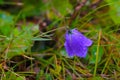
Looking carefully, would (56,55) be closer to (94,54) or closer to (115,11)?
(94,54)

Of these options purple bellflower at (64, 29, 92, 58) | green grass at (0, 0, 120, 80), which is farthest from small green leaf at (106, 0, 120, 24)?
purple bellflower at (64, 29, 92, 58)

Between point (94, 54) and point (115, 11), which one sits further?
point (115, 11)

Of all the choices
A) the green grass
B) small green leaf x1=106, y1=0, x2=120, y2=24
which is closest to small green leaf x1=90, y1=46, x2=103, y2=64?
the green grass

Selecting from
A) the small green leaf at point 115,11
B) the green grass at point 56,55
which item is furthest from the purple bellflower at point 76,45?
the small green leaf at point 115,11

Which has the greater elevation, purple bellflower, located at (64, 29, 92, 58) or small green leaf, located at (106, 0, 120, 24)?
small green leaf, located at (106, 0, 120, 24)

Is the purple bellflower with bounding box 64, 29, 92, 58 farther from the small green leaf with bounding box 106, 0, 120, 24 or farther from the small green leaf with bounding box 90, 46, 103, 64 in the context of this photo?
the small green leaf with bounding box 106, 0, 120, 24

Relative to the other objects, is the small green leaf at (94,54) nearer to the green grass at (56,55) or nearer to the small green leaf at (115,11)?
the green grass at (56,55)

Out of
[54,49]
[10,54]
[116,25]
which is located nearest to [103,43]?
[116,25]

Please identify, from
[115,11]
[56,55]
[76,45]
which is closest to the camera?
[76,45]

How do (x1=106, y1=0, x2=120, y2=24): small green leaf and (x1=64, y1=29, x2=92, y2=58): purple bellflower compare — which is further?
(x1=106, y1=0, x2=120, y2=24): small green leaf

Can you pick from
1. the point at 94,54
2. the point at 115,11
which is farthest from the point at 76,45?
the point at 115,11

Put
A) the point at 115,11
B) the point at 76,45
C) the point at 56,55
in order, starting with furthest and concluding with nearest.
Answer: the point at 115,11 < the point at 56,55 < the point at 76,45

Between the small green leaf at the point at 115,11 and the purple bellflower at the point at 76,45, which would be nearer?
→ the purple bellflower at the point at 76,45
